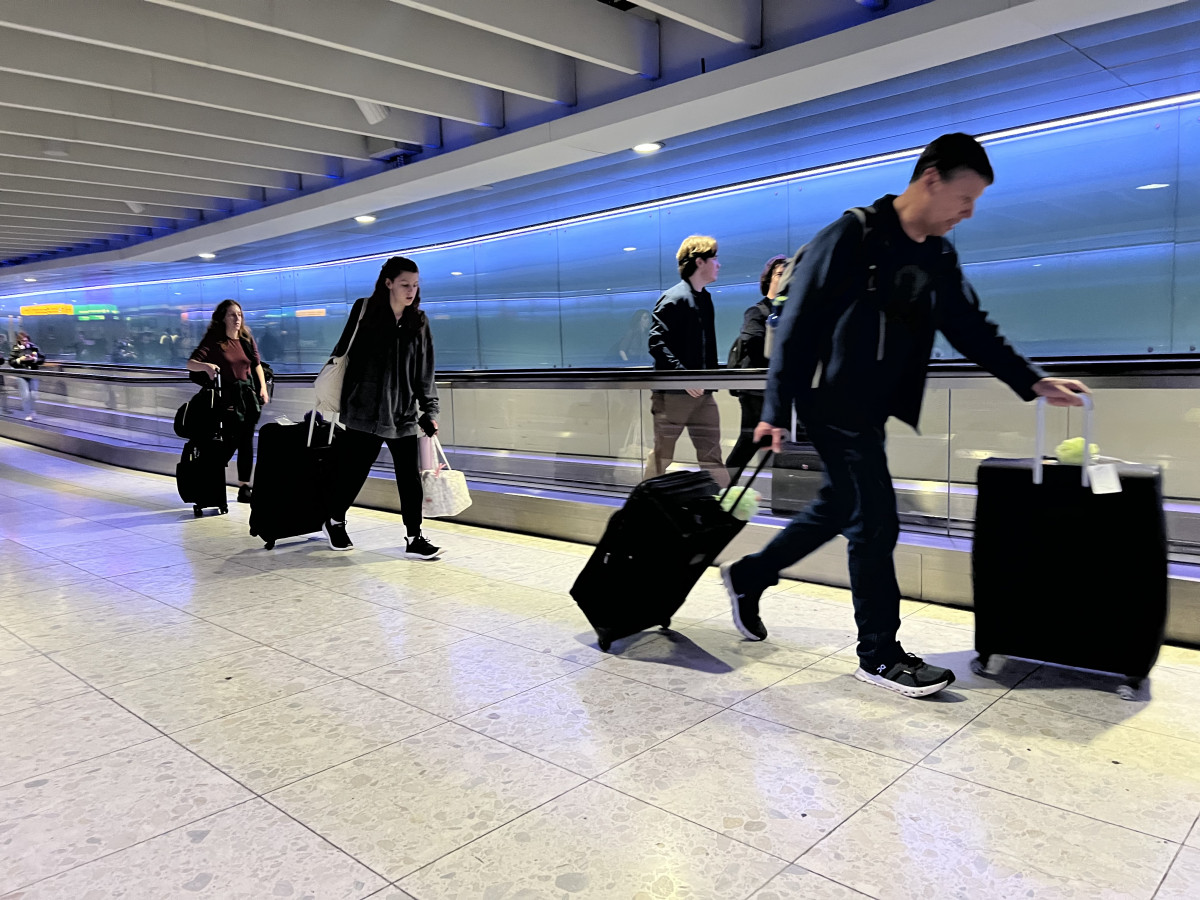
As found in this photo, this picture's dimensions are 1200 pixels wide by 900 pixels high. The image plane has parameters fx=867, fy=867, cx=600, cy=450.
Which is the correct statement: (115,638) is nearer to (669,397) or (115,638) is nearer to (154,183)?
(669,397)

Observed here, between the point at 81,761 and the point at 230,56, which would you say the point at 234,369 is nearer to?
the point at 230,56

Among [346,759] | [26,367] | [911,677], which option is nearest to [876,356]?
[911,677]

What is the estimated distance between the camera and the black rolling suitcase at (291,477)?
5.20m

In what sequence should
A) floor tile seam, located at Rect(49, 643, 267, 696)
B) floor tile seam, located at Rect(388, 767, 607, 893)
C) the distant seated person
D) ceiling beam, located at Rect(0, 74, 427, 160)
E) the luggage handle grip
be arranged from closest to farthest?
floor tile seam, located at Rect(388, 767, 607, 893), floor tile seam, located at Rect(49, 643, 267, 696), the luggage handle grip, ceiling beam, located at Rect(0, 74, 427, 160), the distant seated person

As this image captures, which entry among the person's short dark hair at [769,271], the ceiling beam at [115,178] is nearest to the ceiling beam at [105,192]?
the ceiling beam at [115,178]

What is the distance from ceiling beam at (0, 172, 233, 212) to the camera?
828cm

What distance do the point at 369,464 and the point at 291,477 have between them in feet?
1.74

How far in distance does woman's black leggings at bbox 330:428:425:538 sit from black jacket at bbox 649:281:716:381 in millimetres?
1520

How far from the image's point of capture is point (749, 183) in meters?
8.34

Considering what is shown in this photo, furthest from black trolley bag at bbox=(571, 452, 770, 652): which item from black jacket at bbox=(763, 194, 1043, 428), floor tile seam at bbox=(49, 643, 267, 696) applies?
floor tile seam at bbox=(49, 643, 267, 696)

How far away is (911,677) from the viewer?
9.29 ft

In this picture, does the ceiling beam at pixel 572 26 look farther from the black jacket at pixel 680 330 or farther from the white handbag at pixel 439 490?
the white handbag at pixel 439 490

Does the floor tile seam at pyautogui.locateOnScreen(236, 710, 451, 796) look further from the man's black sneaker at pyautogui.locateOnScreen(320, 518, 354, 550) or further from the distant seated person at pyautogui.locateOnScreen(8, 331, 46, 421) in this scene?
the distant seated person at pyautogui.locateOnScreen(8, 331, 46, 421)

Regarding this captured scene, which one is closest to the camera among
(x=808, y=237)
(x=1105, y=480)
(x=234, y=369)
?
(x=1105, y=480)
